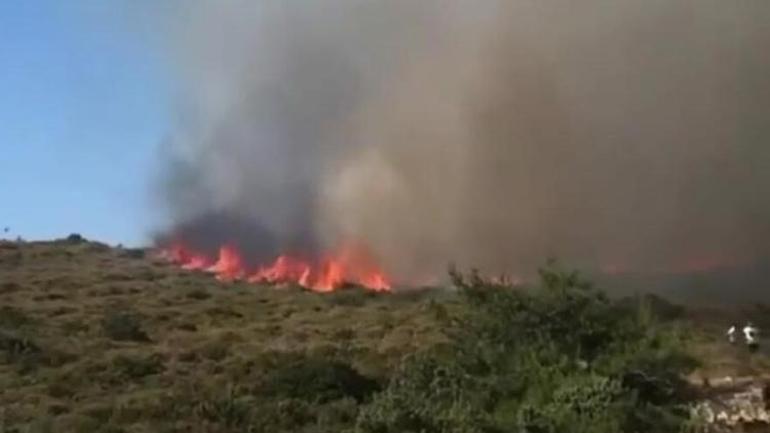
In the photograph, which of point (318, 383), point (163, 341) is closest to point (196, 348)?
point (163, 341)

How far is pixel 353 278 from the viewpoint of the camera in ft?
190

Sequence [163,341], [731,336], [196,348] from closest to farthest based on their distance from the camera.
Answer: [731,336] → [196,348] → [163,341]

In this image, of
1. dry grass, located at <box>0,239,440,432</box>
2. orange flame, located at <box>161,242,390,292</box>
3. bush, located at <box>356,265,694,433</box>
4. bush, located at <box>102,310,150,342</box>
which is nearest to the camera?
bush, located at <box>356,265,694,433</box>

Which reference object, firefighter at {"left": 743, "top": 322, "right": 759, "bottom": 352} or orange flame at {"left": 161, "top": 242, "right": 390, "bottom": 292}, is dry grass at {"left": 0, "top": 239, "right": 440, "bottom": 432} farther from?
firefighter at {"left": 743, "top": 322, "right": 759, "bottom": 352}

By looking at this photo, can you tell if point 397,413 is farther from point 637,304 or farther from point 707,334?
point 707,334

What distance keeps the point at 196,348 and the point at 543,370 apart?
19.3 m

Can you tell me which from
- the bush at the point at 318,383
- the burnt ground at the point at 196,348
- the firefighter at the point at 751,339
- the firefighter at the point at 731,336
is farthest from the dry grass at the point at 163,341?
the firefighter at the point at 751,339

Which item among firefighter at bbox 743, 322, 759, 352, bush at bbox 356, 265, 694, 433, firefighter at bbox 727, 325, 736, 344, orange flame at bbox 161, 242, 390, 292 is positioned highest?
orange flame at bbox 161, 242, 390, 292

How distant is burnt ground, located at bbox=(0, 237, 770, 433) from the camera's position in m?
24.5

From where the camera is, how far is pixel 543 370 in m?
17.5

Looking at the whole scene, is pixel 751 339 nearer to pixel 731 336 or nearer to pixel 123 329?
pixel 731 336

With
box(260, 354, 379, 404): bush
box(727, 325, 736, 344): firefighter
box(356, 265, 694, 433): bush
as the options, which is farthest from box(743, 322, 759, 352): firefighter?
box(356, 265, 694, 433): bush

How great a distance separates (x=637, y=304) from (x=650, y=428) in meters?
5.86

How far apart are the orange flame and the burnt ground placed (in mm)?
2144
